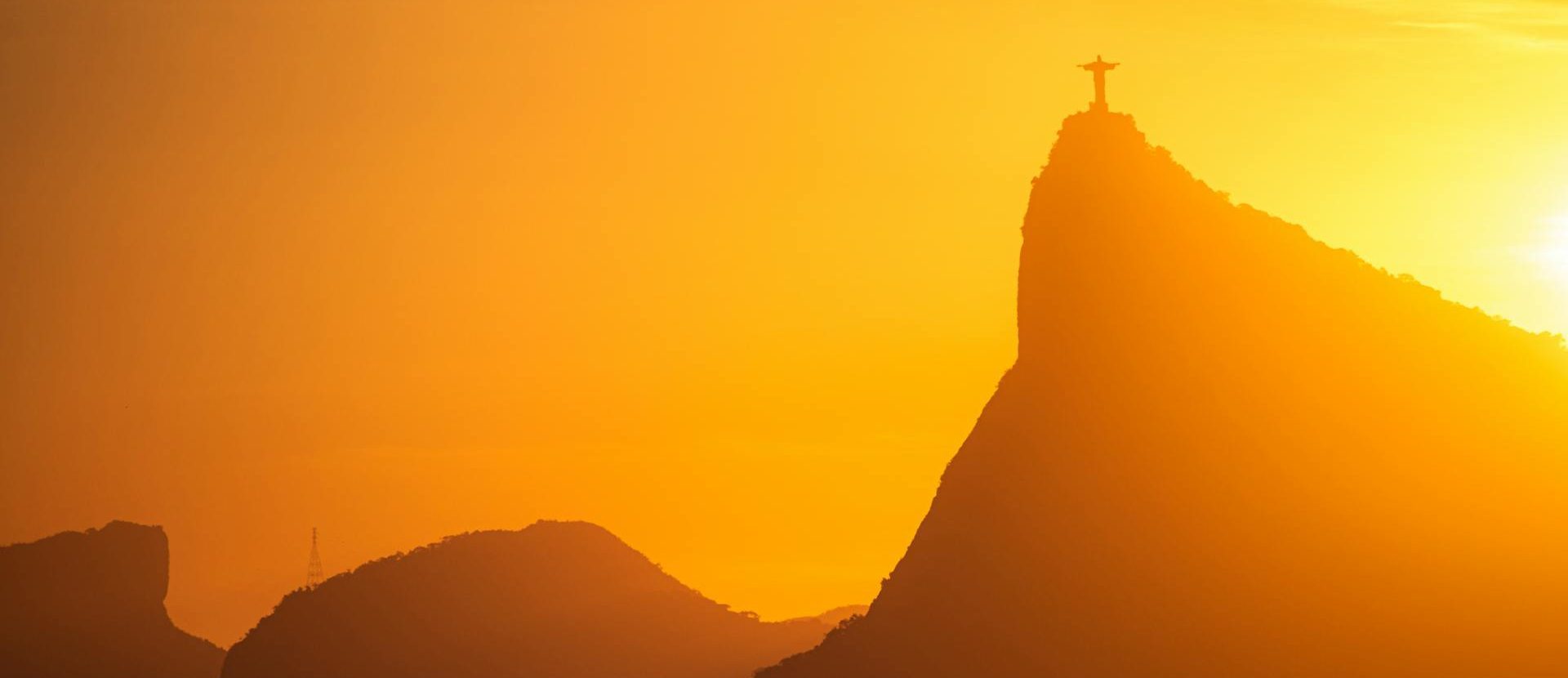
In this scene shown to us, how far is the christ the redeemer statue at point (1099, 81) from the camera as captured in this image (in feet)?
544

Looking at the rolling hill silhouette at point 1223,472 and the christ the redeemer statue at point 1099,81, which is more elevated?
the christ the redeemer statue at point 1099,81

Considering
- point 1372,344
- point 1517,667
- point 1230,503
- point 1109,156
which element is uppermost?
point 1109,156

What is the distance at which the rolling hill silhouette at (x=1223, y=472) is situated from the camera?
15938cm

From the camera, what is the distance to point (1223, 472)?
568 feet

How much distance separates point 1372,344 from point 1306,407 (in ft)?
20.5

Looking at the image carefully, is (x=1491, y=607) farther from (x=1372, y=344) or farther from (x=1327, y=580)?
(x=1372, y=344)

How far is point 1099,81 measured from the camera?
559 ft

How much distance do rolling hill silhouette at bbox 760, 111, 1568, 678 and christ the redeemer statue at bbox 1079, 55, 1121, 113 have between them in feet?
7.80

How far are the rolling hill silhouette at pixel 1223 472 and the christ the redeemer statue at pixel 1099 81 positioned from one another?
2.38 m

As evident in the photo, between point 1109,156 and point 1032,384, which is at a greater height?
point 1109,156

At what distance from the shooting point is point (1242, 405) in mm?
174875

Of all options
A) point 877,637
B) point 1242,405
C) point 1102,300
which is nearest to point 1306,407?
point 1242,405

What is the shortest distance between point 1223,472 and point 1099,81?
1114 inches

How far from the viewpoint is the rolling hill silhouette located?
523 ft
